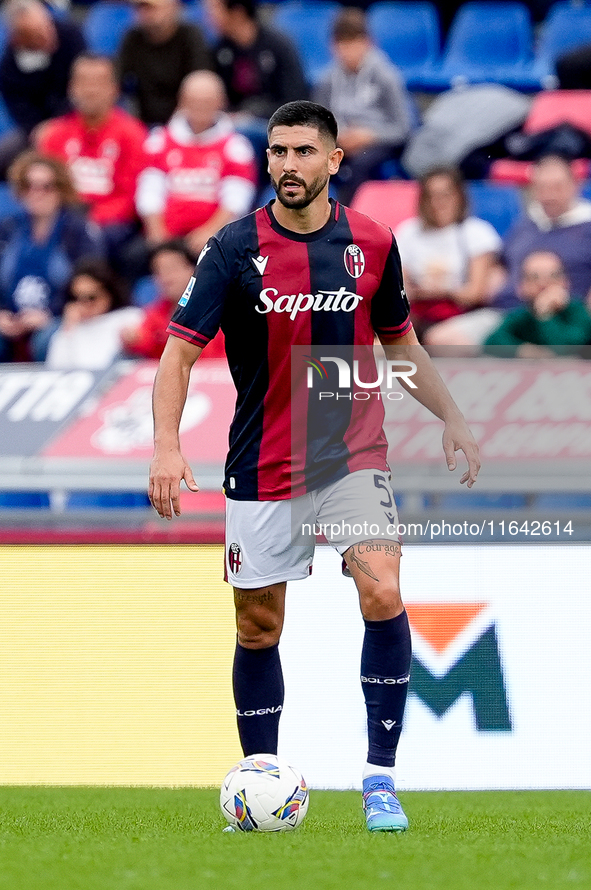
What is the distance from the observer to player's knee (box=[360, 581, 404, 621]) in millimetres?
3607

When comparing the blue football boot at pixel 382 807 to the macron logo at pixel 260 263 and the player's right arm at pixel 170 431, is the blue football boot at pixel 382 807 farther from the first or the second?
the macron logo at pixel 260 263

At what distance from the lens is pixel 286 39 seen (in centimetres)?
912

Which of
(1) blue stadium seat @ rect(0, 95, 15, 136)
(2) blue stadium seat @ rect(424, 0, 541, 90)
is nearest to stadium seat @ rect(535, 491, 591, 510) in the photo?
(2) blue stadium seat @ rect(424, 0, 541, 90)

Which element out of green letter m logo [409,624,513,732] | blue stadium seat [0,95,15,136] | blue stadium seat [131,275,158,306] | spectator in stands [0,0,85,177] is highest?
spectator in stands [0,0,85,177]

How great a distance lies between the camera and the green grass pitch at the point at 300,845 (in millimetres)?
2834

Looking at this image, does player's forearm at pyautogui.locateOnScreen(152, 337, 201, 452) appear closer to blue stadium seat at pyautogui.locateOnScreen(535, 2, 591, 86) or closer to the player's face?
Answer: the player's face

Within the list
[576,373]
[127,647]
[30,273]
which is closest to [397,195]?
[30,273]

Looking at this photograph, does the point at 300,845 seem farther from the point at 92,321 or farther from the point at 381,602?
the point at 92,321

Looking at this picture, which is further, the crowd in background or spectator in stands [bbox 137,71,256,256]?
spectator in stands [bbox 137,71,256,256]

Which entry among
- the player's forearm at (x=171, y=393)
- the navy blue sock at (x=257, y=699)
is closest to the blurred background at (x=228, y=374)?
the navy blue sock at (x=257, y=699)

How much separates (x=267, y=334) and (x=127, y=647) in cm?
162

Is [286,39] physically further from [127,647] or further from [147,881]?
[147,881]

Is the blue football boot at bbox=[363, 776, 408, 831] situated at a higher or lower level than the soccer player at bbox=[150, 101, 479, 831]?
lower

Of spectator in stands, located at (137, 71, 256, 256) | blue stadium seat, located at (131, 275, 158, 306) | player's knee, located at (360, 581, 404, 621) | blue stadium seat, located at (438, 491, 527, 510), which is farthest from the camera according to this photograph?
spectator in stands, located at (137, 71, 256, 256)
